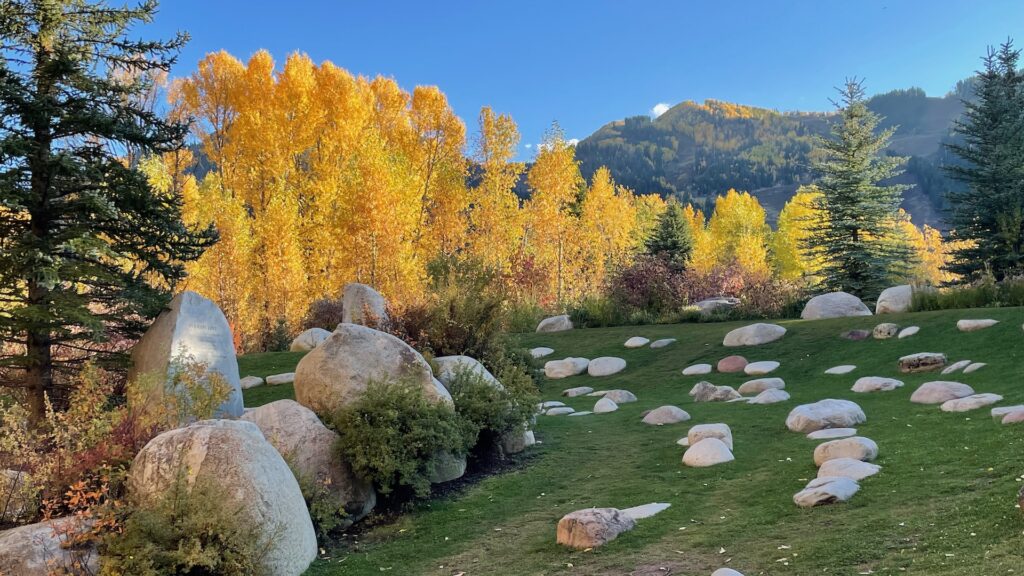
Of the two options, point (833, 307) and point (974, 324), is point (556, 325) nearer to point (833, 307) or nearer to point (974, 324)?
point (833, 307)

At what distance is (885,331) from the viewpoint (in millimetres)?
10227

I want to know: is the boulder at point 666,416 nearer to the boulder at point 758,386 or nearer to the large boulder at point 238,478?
the boulder at point 758,386

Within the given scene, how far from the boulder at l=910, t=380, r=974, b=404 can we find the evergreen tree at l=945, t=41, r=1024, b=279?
37.7ft

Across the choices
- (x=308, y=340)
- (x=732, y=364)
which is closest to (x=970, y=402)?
(x=732, y=364)

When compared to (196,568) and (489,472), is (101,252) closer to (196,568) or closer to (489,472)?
(196,568)

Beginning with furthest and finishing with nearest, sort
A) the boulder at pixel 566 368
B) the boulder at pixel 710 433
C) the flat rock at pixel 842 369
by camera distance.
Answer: the boulder at pixel 566 368 < the flat rock at pixel 842 369 < the boulder at pixel 710 433

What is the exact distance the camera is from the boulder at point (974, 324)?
30.1 ft

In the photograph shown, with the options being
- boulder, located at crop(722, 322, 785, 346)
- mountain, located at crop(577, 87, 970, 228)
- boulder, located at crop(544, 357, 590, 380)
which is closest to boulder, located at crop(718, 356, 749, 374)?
boulder, located at crop(722, 322, 785, 346)

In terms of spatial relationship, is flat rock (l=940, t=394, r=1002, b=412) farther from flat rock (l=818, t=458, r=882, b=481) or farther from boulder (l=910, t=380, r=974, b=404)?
flat rock (l=818, t=458, r=882, b=481)

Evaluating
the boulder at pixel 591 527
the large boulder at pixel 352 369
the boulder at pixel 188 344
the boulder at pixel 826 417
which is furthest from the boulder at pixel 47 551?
the boulder at pixel 826 417

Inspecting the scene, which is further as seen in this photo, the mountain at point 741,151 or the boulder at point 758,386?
the mountain at point 741,151

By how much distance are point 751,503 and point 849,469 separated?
2.56 ft

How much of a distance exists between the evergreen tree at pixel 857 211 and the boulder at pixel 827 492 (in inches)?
568

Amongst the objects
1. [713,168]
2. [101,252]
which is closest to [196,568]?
[101,252]
